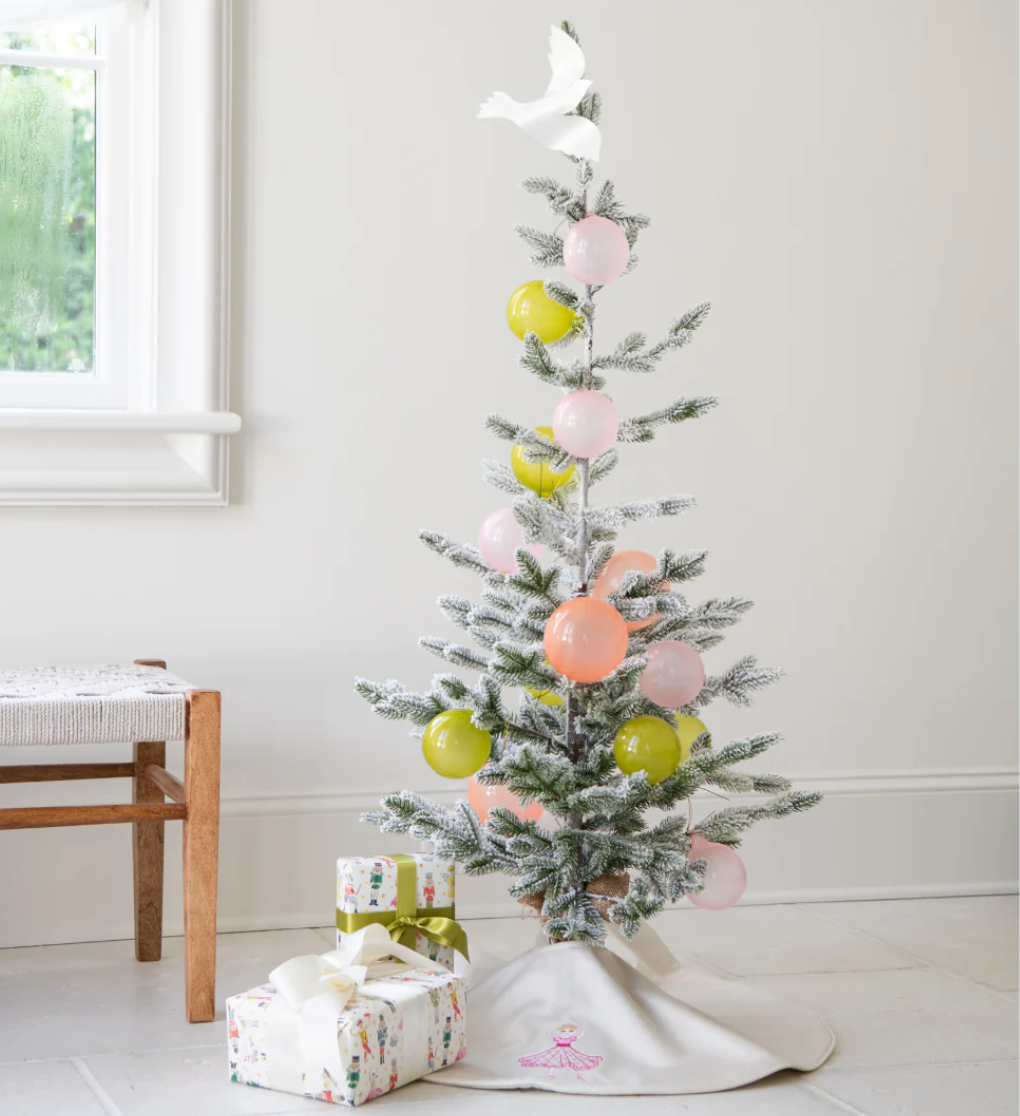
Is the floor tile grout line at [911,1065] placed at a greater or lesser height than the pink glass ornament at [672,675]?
lesser

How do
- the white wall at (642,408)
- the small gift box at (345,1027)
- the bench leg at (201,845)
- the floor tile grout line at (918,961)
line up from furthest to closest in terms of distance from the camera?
the white wall at (642,408), the floor tile grout line at (918,961), the bench leg at (201,845), the small gift box at (345,1027)

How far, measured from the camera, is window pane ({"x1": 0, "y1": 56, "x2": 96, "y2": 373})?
2.07 metres

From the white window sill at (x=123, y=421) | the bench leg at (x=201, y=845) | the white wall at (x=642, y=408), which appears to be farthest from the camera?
the white wall at (x=642, y=408)

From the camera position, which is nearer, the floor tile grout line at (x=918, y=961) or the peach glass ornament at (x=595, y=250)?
the peach glass ornament at (x=595, y=250)

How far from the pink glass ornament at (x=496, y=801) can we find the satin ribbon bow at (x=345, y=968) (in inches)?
7.2

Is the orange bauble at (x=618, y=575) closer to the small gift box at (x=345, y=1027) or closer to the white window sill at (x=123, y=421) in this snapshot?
the small gift box at (x=345, y=1027)

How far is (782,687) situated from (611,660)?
2.96 ft

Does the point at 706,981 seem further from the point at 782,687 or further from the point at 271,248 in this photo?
the point at 271,248

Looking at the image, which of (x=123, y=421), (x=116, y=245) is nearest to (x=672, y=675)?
(x=123, y=421)

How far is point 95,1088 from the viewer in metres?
1.40

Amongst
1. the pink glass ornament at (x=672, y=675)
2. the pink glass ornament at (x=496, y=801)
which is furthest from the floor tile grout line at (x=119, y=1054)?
the pink glass ornament at (x=672, y=675)

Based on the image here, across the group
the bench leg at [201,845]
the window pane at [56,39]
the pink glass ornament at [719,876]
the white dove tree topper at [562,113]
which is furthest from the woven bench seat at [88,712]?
the window pane at [56,39]

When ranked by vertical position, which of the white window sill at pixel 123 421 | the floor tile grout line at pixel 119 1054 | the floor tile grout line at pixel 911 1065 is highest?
the white window sill at pixel 123 421

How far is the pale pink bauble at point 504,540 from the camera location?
159cm
